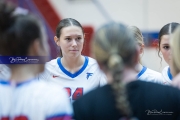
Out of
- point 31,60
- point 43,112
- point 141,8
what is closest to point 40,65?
point 31,60

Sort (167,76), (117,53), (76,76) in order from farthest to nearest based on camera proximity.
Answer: (76,76), (167,76), (117,53)

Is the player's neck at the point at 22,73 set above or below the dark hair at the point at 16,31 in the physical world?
below

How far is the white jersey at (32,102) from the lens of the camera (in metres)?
1.45

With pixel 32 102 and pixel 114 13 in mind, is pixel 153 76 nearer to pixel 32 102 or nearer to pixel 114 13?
pixel 32 102

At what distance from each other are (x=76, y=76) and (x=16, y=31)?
170 centimetres

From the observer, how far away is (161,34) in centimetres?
311

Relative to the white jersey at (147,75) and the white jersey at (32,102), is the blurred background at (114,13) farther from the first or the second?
the white jersey at (32,102)

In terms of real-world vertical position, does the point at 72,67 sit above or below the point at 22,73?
above

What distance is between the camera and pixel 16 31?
1.48 meters

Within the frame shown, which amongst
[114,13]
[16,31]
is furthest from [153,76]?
[114,13]

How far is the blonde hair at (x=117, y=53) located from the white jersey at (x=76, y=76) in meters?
1.56

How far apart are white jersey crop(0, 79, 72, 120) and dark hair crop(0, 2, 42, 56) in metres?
0.13

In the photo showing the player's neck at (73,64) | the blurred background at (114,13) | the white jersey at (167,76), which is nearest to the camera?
the white jersey at (167,76)

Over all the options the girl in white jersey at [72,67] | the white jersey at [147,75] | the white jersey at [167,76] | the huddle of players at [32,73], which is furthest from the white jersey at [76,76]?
the huddle of players at [32,73]
